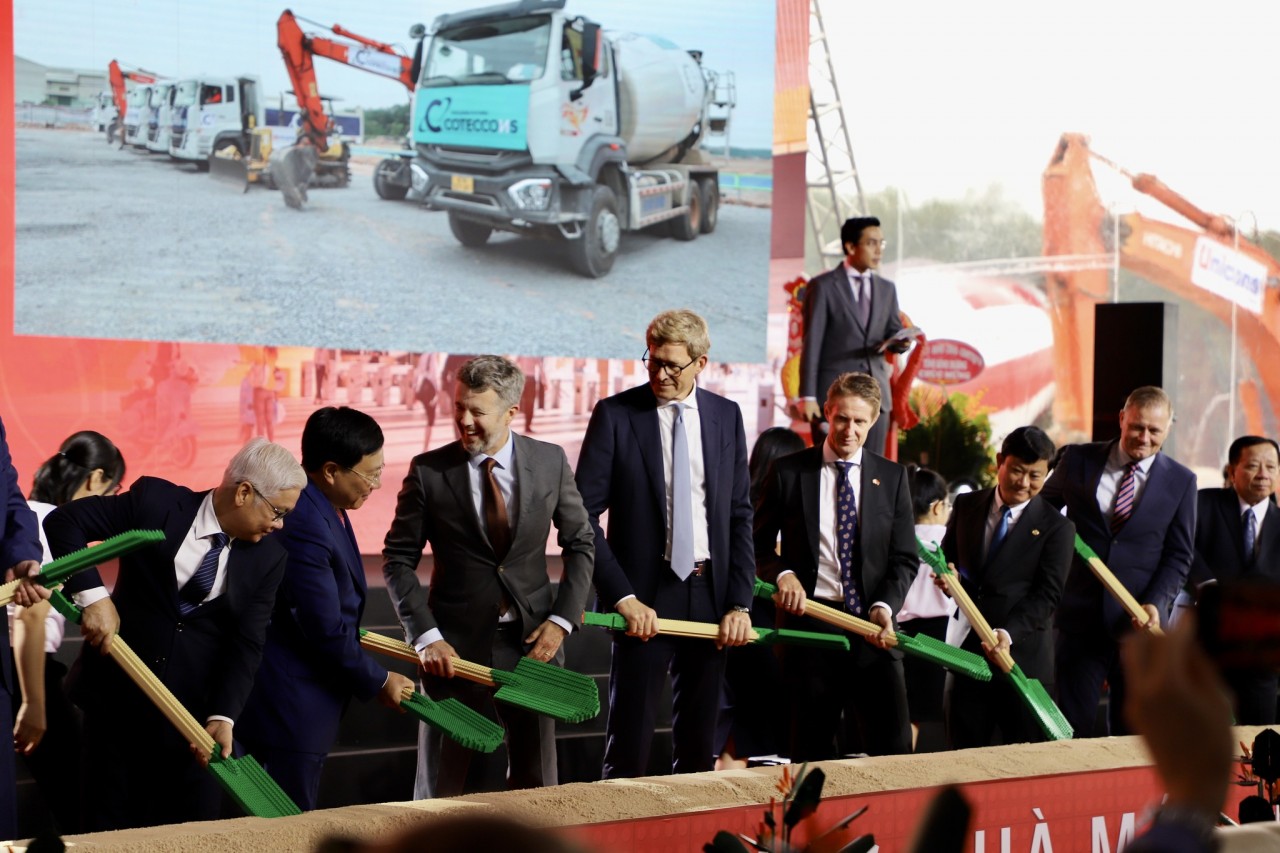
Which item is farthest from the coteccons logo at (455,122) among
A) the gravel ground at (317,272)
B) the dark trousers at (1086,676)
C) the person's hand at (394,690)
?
the person's hand at (394,690)

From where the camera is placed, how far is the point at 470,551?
374 centimetres

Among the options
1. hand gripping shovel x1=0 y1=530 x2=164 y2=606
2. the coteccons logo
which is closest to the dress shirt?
hand gripping shovel x1=0 y1=530 x2=164 y2=606

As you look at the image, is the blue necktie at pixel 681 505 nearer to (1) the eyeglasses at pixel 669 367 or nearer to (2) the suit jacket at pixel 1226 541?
Result: (1) the eyeglasses at pixel 669 367

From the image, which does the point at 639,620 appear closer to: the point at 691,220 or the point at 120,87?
the point at 120,87

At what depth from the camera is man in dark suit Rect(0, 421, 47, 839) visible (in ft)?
10.4

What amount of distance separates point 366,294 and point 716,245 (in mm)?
2523

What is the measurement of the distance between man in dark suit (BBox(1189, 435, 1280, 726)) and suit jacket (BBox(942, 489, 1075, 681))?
3.67 feet

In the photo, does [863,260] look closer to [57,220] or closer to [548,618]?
[548,618]

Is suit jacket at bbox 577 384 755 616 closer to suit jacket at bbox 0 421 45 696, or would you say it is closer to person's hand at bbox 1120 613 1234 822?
suit jacket at bbox 0 421 45 696

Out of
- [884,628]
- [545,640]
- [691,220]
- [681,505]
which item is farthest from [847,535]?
[691,220]

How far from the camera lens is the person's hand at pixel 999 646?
4.54m

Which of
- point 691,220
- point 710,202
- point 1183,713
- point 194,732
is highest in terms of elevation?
point 710,202

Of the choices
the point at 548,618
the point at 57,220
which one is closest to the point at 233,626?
the point at 548,618

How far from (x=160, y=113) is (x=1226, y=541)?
558 centimetres
